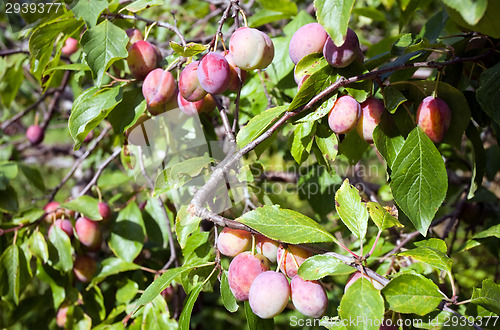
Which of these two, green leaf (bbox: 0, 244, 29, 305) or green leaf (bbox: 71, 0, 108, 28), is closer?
green leaf (bbox: 71, 0, 108, 28)

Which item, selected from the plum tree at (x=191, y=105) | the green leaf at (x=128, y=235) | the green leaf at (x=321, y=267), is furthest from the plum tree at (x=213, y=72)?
the green leaf at (x=128, y=235)

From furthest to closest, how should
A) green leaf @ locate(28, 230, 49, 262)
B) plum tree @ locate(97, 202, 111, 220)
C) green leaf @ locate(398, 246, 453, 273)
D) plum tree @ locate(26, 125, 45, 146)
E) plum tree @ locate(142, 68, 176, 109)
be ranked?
1. plum tree @ locate(26, 125, 45, 146)
2. plum tree @ locate(97, 202, 111, 220)
3. green leaf @ locate(28, 230, 49, 262)
4. plum tree @ locate(142, 68, 176, 109)
5. green leaf @ locate(398, 246, 453, 273)

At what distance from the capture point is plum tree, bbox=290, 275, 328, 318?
0.56m

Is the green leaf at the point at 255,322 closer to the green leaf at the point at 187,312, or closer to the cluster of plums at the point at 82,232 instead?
the green leaf at the point at 187,312

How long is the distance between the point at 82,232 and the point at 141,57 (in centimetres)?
48

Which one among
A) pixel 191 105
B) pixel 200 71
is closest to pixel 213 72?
pixel 200 71

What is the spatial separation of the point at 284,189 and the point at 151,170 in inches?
28.7

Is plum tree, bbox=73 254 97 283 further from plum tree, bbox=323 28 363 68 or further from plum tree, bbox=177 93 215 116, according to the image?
plum tree, bbox=323 28 363 68

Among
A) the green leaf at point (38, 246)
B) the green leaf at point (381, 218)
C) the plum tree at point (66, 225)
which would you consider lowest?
the plum tree at point (66, 225)

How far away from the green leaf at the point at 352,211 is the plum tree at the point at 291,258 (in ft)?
0.24

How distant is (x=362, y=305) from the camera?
0.49 meters

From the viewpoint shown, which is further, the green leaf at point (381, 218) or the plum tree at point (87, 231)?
the plum tree at point (87, 231)

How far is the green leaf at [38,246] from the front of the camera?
0.93 m

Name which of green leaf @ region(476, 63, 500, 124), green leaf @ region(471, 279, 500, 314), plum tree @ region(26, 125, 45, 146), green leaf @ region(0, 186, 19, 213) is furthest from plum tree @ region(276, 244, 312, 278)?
plum tree @ region(26, 125, 45, 146)
